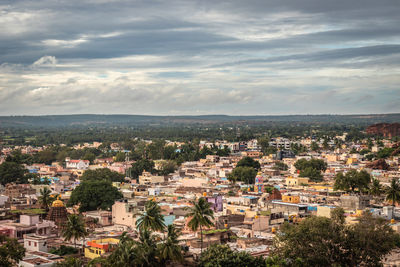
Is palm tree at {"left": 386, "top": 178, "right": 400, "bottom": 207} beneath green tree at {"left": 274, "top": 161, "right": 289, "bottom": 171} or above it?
above

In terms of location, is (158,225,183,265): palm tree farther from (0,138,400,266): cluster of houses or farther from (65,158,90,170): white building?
(65,158,90,170): white building

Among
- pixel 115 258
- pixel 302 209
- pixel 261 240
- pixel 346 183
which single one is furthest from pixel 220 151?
pixel 115 258

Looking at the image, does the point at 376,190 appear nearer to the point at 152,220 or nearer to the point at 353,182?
the point at 353,182

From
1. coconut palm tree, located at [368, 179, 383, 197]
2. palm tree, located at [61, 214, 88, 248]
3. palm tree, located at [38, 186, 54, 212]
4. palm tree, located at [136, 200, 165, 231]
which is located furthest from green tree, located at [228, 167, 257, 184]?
palm tree, located at [61, 214, 88, 248]

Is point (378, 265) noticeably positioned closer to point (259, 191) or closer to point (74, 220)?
point (74, 220)

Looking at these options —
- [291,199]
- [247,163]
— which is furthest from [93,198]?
[247,163]
